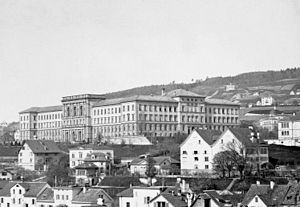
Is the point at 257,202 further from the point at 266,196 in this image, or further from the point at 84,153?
the point at 84,153

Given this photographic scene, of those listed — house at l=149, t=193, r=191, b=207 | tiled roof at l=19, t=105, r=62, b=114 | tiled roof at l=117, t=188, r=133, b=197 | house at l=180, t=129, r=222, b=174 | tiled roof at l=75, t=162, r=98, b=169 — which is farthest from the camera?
tiled roof at l=19, t=105, r=62, b=114

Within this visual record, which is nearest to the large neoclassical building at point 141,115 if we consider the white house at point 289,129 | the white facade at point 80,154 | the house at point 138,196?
the white house at point 289,129

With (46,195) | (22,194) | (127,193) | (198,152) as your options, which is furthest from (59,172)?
(127,193)

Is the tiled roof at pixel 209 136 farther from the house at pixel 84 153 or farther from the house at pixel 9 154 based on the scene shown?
the house at pixel 9 154

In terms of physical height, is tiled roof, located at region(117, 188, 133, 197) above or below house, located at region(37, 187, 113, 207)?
above

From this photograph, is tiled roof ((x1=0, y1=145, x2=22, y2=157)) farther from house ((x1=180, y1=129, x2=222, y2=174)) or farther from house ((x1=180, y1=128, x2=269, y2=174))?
house ((x1=180, y1=128, x2=269, y2=174))

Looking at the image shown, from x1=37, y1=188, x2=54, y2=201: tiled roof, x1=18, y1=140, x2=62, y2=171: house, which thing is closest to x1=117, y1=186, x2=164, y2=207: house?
x1=37, y1=188, x2=54, y2=201: tiled roof
